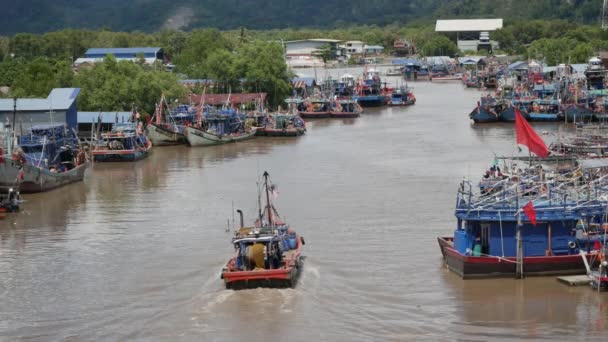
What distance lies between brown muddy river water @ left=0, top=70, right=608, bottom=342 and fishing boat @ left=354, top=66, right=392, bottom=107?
25.0 metres

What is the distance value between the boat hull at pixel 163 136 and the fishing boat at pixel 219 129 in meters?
0.55

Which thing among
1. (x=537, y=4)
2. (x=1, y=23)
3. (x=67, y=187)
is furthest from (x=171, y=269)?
(x=1, y=23)

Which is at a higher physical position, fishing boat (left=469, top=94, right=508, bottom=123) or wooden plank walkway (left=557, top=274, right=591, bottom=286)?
fishing boat (left=469, top=94, right=508, bottom=123)

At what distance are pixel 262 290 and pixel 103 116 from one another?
2570 centimetres

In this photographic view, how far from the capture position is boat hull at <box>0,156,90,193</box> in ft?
105

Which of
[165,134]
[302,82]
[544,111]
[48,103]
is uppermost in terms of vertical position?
[302,82]

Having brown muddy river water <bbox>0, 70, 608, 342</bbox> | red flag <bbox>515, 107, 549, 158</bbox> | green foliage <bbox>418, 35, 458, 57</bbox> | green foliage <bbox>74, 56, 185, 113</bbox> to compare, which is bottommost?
brown muddy river water <bbox>0, 70, 608, 342</bbox>

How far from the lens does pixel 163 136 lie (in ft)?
148

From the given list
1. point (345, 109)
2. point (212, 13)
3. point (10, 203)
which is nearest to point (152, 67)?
point (345, 109)

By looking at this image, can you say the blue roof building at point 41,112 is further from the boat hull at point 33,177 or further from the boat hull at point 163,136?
the boat hull at point 33,177

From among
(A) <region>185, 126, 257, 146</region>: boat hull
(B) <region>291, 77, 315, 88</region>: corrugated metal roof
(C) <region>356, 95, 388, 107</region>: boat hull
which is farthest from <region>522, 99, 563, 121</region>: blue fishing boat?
(B) <region>291, 77, 315, 88</region>: corrugated metal roof

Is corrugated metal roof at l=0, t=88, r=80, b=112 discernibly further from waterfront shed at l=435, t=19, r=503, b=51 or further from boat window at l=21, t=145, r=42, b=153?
waterfront shed at l=435, t=19, r=503, b=51

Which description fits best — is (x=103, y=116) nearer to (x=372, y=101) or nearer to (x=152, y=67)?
(x=152, y=67)

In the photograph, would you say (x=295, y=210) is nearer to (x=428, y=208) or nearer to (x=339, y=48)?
(x=428, y=208)
